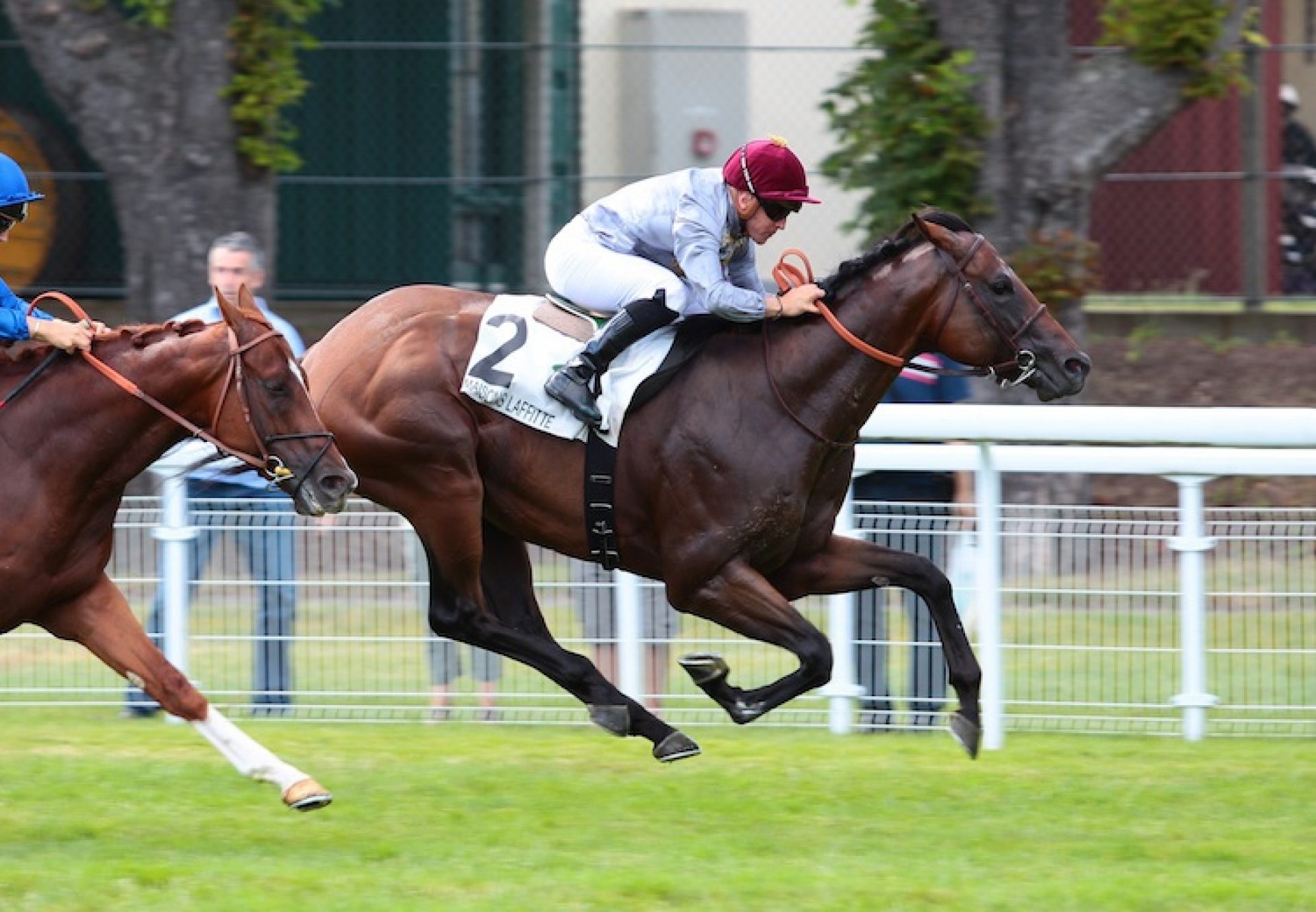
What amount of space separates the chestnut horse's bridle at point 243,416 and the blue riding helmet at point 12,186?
0.32 meters

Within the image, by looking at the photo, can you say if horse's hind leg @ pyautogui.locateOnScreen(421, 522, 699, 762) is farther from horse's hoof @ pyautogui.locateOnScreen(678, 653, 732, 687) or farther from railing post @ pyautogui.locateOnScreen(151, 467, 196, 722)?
railing post @ pyautogui.locateOnScreen(151, 467, 196, 722)

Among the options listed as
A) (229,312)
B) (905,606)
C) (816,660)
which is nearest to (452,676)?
(905,606)

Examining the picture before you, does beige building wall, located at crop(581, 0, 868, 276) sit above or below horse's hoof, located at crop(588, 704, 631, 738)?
above

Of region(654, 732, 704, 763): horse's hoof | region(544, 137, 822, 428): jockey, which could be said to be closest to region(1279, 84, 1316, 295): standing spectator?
region(544, 137, 822, 428): jockey

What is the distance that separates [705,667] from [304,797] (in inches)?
51.6

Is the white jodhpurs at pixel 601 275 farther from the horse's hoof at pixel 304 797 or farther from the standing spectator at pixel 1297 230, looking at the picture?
the standing spectator at pixel 1297 230

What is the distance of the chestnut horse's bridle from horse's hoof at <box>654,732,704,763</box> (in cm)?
147

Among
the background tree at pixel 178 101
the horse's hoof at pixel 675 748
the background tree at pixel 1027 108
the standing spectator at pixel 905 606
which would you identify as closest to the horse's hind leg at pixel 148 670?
A: the horse's hoof at pixel 675 748

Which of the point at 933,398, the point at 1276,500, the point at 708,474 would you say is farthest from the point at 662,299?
the point at 1276,500

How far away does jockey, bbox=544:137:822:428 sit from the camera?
22.0ft

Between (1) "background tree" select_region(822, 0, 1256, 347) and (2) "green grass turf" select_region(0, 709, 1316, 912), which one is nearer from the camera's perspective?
(2) "green grass turf" select_region(0, 709, 1316, 912)

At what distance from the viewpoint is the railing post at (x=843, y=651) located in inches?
318

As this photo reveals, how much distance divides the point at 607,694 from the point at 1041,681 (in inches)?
76.1

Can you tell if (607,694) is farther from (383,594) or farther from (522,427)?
(383,594)
